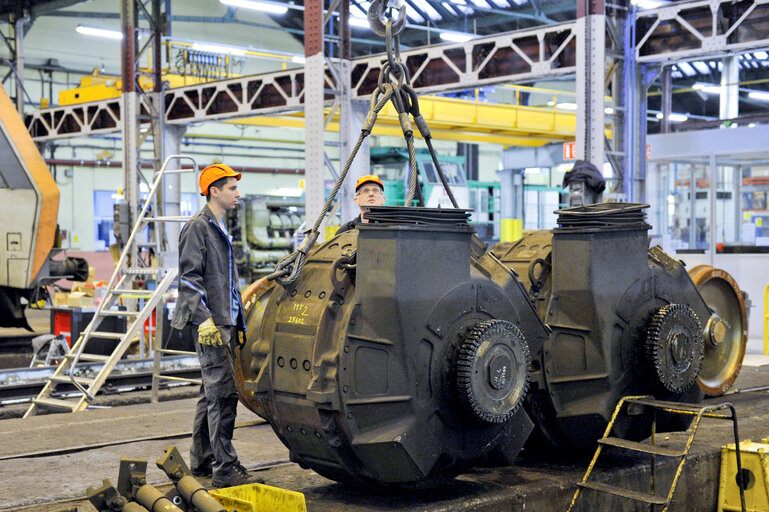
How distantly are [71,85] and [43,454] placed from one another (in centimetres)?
2330

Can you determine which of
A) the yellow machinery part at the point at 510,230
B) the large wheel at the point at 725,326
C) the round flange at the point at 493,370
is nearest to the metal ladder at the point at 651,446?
the round flange at the point at 493,370

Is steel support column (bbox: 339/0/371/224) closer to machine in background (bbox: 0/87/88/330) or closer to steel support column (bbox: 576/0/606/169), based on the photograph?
steel support column (bbox: 576/0/606/169)

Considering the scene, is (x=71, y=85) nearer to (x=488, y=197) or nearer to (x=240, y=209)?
(x=240, y=209)

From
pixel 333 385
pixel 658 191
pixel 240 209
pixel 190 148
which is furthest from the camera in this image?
pixel 190 148

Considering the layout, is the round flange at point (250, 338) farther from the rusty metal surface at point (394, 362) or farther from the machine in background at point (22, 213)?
the machine in background at point (22, 213)

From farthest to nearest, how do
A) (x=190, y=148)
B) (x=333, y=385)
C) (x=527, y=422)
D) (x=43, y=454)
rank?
1. (x=190, y=148)
2. (x=43, y=454)
3. (x=527, y=422)
4. (x=333, y=385)

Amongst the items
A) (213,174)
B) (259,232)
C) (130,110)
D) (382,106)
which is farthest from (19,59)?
(382,106)

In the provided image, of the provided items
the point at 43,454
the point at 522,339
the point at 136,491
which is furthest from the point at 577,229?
the point at 43,454

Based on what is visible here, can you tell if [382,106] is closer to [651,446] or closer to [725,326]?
[651,446]

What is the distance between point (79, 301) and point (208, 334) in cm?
845

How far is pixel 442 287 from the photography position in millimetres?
3754

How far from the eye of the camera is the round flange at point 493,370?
3598 millimetres

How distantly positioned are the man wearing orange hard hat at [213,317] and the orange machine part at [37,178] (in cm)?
741

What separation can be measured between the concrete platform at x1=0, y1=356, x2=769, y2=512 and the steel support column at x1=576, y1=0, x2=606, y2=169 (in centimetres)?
441
